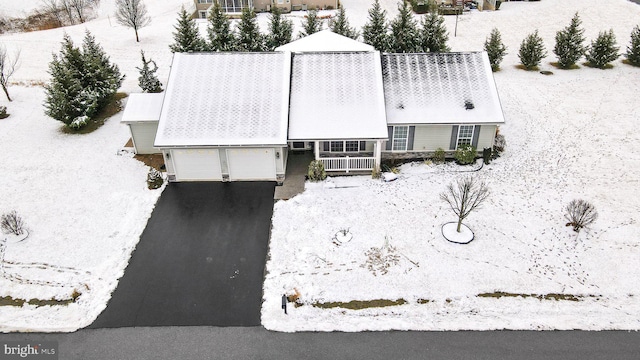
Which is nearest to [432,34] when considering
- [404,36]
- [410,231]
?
[404,36]

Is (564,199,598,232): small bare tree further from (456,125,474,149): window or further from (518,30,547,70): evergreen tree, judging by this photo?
(518,30,547,70): evergreen tree

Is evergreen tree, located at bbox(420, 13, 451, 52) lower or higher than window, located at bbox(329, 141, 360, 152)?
higher

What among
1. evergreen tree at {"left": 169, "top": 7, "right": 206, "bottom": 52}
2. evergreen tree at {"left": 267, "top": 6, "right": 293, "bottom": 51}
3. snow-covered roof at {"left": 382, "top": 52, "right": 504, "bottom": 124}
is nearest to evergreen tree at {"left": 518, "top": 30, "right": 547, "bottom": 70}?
snow-covered roof at {"left": 382, "top": 52, "right": 504, "bottom": 124}

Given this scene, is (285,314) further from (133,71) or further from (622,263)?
(133,71)

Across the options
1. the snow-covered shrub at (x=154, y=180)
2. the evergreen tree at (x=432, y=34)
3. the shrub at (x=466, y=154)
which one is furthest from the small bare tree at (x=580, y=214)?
the snow-covered shrub at (x=154, y=180)

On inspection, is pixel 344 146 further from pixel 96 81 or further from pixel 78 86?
pixel 96 81

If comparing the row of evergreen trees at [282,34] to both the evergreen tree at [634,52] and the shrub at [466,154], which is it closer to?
the shrub at [466,154]

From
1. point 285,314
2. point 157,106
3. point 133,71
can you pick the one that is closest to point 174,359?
point 285,314
